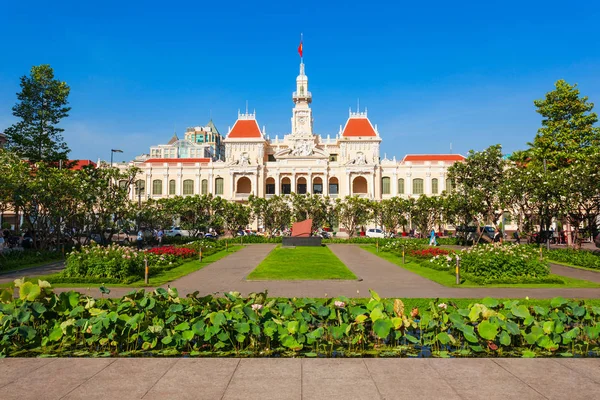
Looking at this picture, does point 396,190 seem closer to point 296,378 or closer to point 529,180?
point 529,180

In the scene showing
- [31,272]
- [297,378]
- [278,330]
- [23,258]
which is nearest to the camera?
[297,378]

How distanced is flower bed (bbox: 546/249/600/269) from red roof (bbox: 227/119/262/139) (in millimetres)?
56427

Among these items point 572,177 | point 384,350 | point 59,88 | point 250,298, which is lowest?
point 384,350

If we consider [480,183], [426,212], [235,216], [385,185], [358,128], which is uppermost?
[358,128]

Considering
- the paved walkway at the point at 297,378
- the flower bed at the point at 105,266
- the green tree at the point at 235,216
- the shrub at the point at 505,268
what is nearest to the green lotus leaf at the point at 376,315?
the paved walkway at the point at 297,378

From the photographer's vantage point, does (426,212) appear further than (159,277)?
Yes

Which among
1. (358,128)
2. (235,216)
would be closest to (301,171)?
(358,128)

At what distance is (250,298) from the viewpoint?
8164 millimetres

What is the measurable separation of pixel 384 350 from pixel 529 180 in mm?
24993

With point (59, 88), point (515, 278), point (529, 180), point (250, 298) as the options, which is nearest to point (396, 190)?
point (529, 180)

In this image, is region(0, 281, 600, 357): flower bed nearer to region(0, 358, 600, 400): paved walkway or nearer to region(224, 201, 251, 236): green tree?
region(0, 358, 600, 400): paved walkway

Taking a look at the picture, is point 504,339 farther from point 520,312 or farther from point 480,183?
point 480,183

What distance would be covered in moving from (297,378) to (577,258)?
20060 millimetres

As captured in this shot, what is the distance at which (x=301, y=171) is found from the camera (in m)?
69.3
